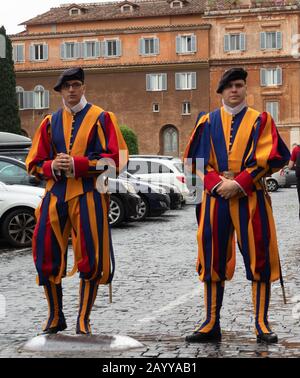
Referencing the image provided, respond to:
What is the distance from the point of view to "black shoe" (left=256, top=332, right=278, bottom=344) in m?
6.53

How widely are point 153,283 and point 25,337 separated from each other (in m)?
3.85

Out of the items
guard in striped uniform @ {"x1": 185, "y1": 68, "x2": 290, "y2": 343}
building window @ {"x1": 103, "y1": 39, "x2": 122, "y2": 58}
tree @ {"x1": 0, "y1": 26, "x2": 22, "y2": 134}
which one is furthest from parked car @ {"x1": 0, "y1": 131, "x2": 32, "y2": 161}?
building window @ {"x1": 103, "y1": 39, "x2": 122, "y2": 58}

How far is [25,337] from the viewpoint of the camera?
7117 millimetres

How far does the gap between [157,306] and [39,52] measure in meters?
66.4

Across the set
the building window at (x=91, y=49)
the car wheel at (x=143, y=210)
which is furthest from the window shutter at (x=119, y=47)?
the car wheel at (x=143, y=210)

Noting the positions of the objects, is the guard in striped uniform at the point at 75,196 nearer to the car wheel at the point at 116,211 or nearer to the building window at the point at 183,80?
the car wheel at the point at 116,211

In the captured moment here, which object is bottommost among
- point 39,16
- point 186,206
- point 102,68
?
point 186,206

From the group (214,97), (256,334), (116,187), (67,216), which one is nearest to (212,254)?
(256,334)

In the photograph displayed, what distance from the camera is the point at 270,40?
2729 inches

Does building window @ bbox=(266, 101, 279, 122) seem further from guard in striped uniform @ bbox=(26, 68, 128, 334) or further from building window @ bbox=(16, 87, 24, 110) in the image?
guard in striped uniform @ bbox=(26, 68, 128, 334)

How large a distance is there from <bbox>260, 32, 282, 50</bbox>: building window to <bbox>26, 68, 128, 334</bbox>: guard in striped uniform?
63931 millimetres

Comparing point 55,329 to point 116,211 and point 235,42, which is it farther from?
point 235,42

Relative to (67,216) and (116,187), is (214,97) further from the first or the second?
(67,216)

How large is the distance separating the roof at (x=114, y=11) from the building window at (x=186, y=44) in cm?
246
